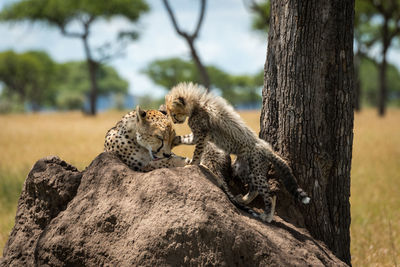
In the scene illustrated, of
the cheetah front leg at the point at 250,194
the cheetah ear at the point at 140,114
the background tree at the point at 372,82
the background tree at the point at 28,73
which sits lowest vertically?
the cheetah front leg at the point at 250,194

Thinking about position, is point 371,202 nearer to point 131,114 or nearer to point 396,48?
point 131,114

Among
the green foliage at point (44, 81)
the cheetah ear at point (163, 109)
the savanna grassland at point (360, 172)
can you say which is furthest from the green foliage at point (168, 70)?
the cheetah ear at point (163, 109)

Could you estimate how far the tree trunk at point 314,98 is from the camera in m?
3.53

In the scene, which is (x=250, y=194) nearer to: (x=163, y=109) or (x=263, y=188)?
(x=263, y=188)

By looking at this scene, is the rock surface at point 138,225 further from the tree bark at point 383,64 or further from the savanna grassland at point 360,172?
the tree bark at point 383,64

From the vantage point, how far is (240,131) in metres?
3.73

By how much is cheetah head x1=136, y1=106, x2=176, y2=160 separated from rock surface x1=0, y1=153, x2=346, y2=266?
328 mm

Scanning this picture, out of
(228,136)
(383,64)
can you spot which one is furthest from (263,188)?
(383,64)

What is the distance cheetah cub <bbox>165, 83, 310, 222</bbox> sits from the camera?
11.4 feet

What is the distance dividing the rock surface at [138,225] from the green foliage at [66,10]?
25.7 meters

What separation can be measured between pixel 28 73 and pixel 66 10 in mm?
23526

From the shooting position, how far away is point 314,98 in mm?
3574

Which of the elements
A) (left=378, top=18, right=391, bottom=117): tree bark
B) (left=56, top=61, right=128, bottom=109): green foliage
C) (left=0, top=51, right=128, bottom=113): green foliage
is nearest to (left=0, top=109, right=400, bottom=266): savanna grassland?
(left=378, top=18, right=391, bottom=117): tree bark

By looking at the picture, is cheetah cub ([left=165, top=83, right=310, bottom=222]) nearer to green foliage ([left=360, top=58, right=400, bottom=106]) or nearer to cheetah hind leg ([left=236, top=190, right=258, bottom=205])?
cheetah hind leg ([left=236, top=190, right=258, bottom=205])
